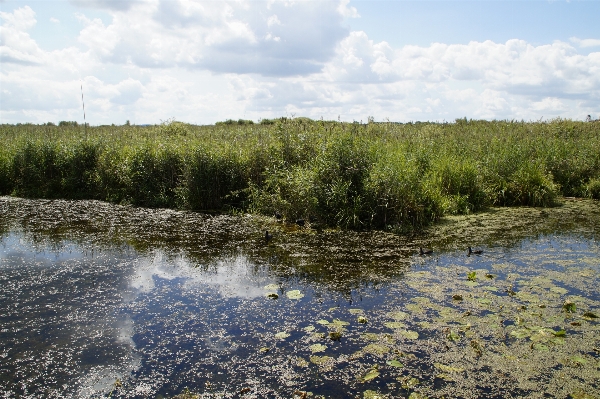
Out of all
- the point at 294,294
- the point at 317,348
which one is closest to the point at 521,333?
the point at 317,348

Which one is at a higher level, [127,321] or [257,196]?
[257,196]

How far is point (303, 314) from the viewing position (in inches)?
228

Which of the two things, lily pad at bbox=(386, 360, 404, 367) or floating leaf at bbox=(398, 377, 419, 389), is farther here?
lily pad at bbox=(386, 360, 404, 367)

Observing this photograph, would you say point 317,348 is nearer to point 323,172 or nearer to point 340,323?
point 340,323

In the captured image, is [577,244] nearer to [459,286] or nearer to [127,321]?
[459,286]

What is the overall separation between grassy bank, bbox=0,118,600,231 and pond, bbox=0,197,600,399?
1.24 meters

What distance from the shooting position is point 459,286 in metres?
6.67

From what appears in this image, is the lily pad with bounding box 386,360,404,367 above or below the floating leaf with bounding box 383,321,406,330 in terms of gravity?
below

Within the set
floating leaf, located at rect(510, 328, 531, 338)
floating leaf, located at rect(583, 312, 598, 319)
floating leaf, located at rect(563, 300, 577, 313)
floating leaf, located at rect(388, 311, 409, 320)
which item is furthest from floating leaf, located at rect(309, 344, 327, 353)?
floating leaf, located at rect(583, 312, 598, 319)

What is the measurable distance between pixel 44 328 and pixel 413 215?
323 inches

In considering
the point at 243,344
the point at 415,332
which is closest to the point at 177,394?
the point at 243,344

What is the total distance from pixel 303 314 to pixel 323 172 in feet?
18.9

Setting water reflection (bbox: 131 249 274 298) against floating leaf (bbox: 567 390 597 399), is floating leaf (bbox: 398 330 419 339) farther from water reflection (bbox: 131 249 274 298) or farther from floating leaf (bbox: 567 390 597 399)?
water reflection (bbox: 131 249 274 298)

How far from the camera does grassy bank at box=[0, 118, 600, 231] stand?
10719 mm
